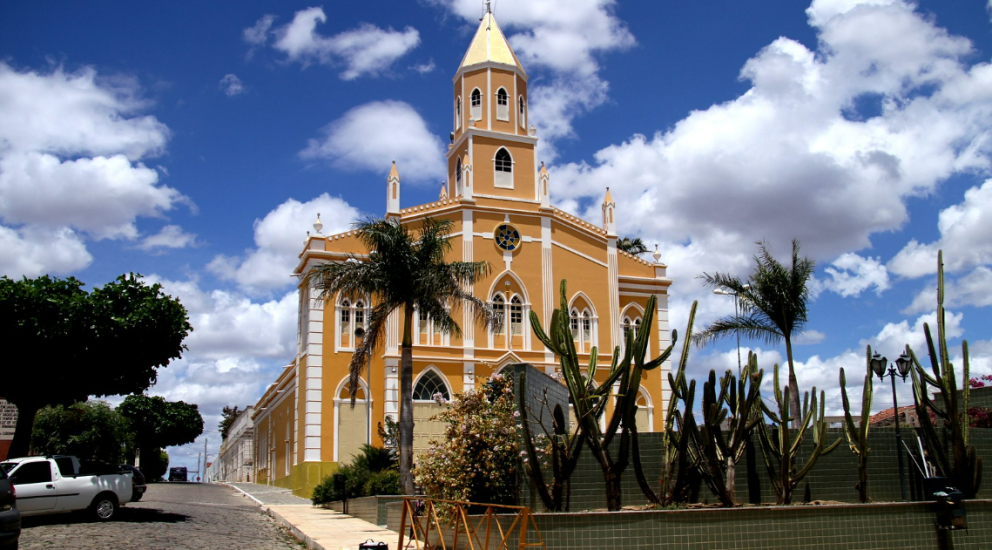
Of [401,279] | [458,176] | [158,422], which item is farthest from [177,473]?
[401,279]

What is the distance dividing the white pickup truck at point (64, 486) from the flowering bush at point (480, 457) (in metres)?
6.97

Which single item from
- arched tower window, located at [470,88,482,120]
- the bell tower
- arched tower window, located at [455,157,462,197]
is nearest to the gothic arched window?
the bell tower

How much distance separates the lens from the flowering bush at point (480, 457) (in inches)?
523

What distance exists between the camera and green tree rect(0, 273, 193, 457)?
1959 centimetres

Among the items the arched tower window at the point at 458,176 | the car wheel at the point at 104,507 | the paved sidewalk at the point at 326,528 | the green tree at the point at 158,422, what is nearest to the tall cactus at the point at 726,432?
the paved sidewalk at the point at 326,528

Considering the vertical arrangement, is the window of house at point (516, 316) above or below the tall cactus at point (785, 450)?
above

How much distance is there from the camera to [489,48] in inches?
1494

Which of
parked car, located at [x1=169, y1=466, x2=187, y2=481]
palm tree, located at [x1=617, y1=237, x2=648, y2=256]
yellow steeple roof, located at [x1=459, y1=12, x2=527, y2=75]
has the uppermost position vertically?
yellow steeple roof, located at [x1=459, y1=12, x2=527, y2=75]

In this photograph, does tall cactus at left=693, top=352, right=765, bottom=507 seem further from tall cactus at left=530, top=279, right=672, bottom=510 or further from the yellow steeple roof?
the yellow steeple roof

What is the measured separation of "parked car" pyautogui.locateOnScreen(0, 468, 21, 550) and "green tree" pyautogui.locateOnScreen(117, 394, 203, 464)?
56062 mm

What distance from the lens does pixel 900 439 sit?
48.1ft

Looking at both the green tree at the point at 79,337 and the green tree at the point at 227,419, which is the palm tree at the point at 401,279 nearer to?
the green tree at the point at 79,337

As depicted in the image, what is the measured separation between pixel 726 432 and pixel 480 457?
12.8 ft

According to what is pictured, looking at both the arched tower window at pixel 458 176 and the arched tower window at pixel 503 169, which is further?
the arched tower window at pixel 458 176
